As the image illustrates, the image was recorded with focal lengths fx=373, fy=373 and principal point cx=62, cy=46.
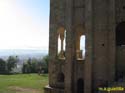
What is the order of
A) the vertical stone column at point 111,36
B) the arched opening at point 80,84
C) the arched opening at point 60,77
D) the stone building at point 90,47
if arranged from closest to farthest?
the vertical stone column at point 111,36, the stone building at point 90,47, the arched opening at point 80,84, the arched opening at point 60,77

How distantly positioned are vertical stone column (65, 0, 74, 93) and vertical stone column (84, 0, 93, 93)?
963mm

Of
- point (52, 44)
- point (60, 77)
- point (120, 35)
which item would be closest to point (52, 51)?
point (52, 44)

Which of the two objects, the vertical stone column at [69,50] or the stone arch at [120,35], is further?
the stone arch at [120,35]

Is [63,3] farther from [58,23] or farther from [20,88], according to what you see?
[20,88]

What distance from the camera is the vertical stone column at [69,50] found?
21469mm

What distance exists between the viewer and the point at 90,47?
69.1 ft

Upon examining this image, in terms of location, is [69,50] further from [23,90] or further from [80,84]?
[23,90]

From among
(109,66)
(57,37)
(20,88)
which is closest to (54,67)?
A: (57,37)

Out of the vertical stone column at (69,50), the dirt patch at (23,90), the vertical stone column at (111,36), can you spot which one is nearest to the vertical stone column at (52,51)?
the vertical stone column at (69,50)

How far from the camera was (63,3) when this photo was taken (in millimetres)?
22375

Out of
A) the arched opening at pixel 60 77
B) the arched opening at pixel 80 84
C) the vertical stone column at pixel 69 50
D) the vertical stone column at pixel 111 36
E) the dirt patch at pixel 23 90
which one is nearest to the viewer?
A: the vertical stone column at pixel 111 36

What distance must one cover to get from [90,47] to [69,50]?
1363 millimetres

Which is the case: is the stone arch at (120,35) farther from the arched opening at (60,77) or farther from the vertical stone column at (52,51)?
the arched opening at (60,77)

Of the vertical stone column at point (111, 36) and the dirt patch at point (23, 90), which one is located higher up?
the vertical stone column at point (111, 36)
